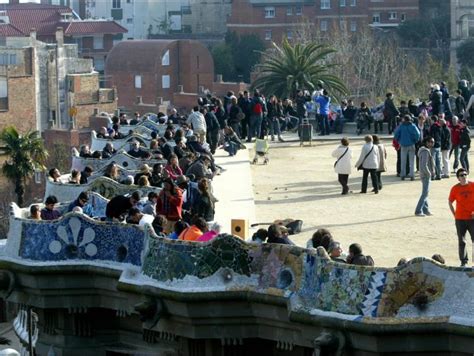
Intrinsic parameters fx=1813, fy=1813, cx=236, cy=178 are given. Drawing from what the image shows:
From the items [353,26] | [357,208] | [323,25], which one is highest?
[323,25]

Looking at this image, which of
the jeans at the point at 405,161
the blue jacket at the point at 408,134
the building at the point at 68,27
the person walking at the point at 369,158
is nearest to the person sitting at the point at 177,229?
the person walking at the point at 369,158

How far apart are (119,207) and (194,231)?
2524mm

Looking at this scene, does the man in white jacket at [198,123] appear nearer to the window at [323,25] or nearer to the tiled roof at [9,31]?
the tiled roof at [9,31]

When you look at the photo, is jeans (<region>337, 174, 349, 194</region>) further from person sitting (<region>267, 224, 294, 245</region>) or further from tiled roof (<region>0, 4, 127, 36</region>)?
tiled roof (<region>0, 4, 127, 36</region>)

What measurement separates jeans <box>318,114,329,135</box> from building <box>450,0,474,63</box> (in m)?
82.6

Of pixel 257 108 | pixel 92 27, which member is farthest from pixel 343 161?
pixel 92 27

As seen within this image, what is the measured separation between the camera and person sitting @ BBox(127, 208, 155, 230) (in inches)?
902

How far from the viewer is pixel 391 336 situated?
18.5 metres

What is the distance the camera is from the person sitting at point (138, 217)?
22917 mm

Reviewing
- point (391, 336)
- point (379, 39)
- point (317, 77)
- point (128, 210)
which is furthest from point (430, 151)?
point (379, 39)

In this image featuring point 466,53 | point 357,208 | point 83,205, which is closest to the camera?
point 83,205

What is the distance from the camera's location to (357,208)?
101 feet

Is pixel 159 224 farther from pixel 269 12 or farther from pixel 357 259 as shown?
pixel 269 12

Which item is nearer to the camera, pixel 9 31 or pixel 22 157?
pixel 22 157
